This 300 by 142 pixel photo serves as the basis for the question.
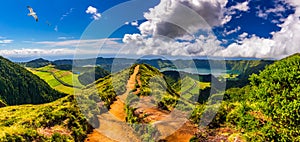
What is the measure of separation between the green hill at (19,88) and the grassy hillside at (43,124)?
4266 centimetres

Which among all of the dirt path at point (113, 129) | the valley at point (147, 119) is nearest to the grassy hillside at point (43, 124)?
the valley at point (147, 119)

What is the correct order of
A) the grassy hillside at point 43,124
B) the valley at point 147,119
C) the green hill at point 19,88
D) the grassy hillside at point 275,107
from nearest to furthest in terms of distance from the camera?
the grassy hillside at point 275,107, the valley at point 147,119, the grassy hillside at point 43,124, the green hill at point 19,88

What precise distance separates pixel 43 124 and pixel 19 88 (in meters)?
58.9

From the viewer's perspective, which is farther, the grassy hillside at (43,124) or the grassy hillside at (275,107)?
the grassy hillside at (43,124)

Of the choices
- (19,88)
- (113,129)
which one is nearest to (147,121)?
(113,129)

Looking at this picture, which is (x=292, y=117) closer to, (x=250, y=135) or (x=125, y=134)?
(x=250, y=135)

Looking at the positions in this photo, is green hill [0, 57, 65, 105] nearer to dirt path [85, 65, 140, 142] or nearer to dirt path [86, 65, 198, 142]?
dirt path [85, 65, 140, 142]

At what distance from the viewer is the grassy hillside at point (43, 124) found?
22302mm

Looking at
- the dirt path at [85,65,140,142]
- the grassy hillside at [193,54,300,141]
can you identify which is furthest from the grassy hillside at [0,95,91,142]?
the grassy hillside at [193,54,300,141]

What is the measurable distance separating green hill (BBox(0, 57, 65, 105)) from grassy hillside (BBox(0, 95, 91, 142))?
42.7 m

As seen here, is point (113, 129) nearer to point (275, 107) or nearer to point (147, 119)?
point (147, 119)

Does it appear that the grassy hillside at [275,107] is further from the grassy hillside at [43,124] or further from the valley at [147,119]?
the grassy hillside at [43,124]

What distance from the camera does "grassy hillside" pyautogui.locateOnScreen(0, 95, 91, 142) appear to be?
22302 millimetres

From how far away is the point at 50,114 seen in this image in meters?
30.0
